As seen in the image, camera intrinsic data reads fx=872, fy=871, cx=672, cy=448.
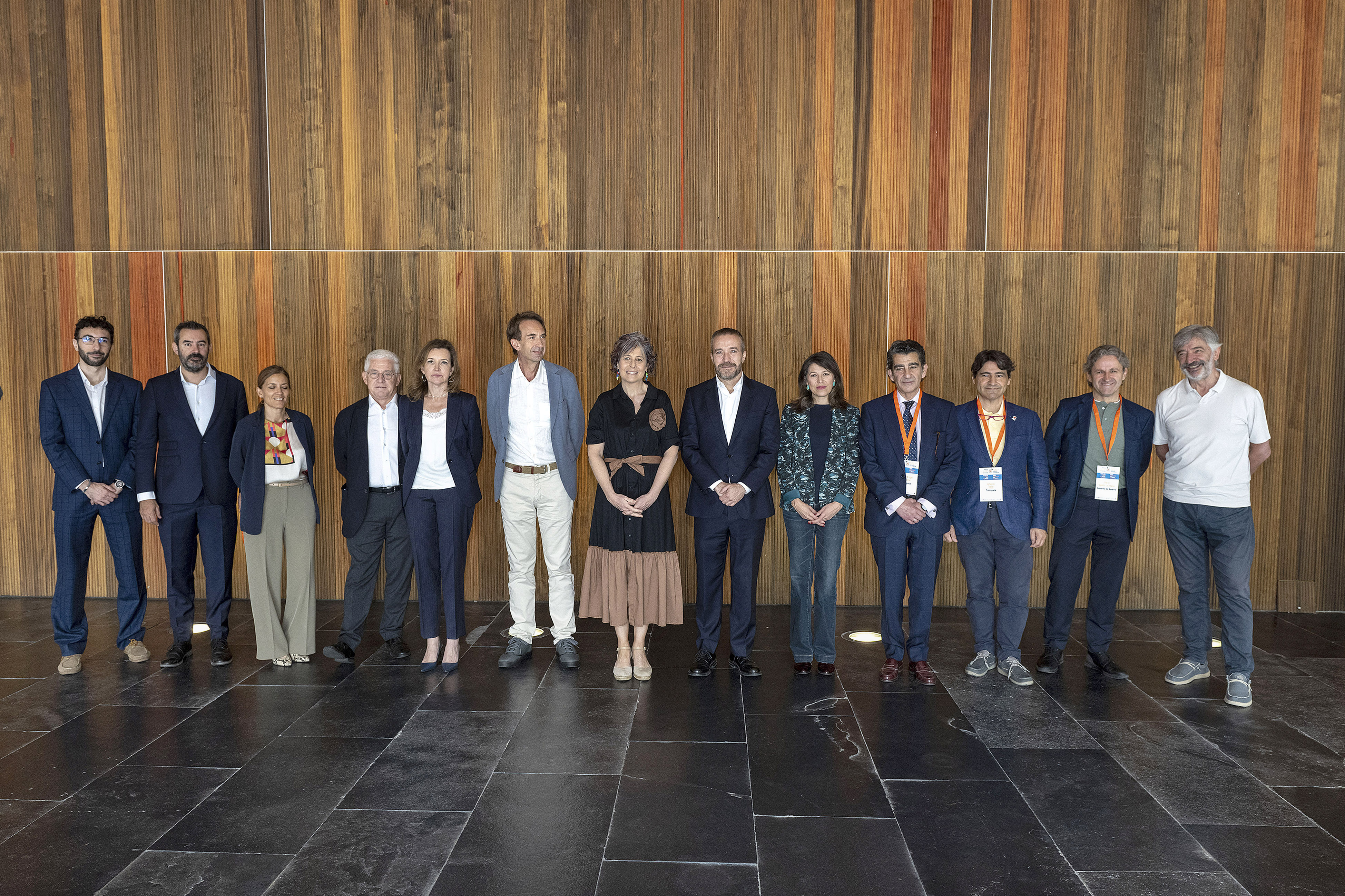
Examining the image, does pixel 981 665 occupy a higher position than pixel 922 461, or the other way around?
pixel 922 461

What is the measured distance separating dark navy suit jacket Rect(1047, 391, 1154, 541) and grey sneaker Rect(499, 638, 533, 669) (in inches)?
118

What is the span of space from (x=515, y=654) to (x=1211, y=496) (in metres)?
3.74

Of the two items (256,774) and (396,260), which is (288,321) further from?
(256,774)

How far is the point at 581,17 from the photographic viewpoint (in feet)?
19.7

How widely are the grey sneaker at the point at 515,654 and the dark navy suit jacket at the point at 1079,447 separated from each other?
3.00 metres

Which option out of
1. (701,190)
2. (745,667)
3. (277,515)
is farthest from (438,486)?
(701,190)

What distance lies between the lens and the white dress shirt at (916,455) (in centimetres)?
444

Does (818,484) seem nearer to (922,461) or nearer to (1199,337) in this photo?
(922,461)

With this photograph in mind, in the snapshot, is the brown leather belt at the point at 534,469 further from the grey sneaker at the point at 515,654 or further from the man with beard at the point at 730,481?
the grey sneaker at the point at 515,654

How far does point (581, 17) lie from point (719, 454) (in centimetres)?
345

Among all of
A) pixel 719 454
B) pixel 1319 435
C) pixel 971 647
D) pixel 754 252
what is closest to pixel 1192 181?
pixel 1319 435

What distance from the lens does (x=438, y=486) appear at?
15.5 feet

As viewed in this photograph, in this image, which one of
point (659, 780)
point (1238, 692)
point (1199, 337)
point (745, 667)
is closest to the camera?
point (659, 780)

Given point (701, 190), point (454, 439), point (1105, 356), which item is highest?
point (701, 190)
